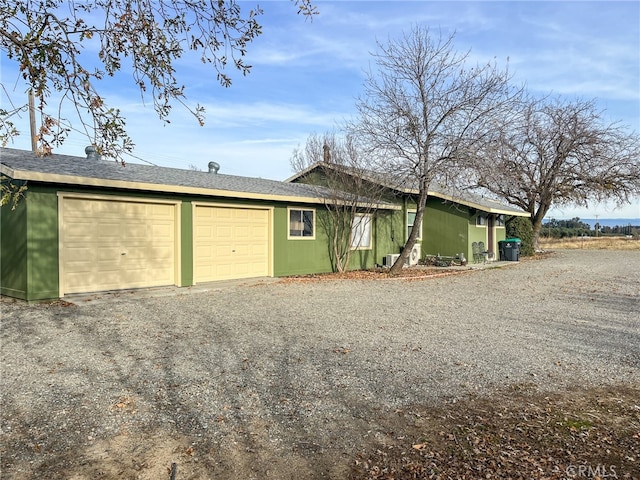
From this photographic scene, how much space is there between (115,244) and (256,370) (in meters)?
6.62

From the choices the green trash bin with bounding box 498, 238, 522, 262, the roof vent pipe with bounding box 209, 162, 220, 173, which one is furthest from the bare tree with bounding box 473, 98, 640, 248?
the roof vent pipe with bounding box 209, 162, 220, 173

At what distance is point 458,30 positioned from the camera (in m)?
13.6

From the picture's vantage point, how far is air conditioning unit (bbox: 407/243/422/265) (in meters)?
18.3

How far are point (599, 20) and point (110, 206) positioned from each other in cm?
1116

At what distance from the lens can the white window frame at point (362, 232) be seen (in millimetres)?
16047

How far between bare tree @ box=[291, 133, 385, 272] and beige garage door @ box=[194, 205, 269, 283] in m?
2.59

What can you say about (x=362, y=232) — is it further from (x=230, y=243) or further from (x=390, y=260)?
(x=230, y=243)

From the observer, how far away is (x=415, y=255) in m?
18.7

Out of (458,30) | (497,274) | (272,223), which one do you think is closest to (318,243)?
(272,223)

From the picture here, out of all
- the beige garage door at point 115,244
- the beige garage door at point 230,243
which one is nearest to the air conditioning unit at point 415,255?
the beige garage door at point 230,243

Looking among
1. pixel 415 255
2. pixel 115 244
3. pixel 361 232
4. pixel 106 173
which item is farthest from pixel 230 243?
pixel 415 255

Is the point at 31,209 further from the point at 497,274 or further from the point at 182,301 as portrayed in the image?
the point at 497,274

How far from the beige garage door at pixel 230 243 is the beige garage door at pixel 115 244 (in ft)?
2.55

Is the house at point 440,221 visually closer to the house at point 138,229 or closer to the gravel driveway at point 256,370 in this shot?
the house at point 138,229
